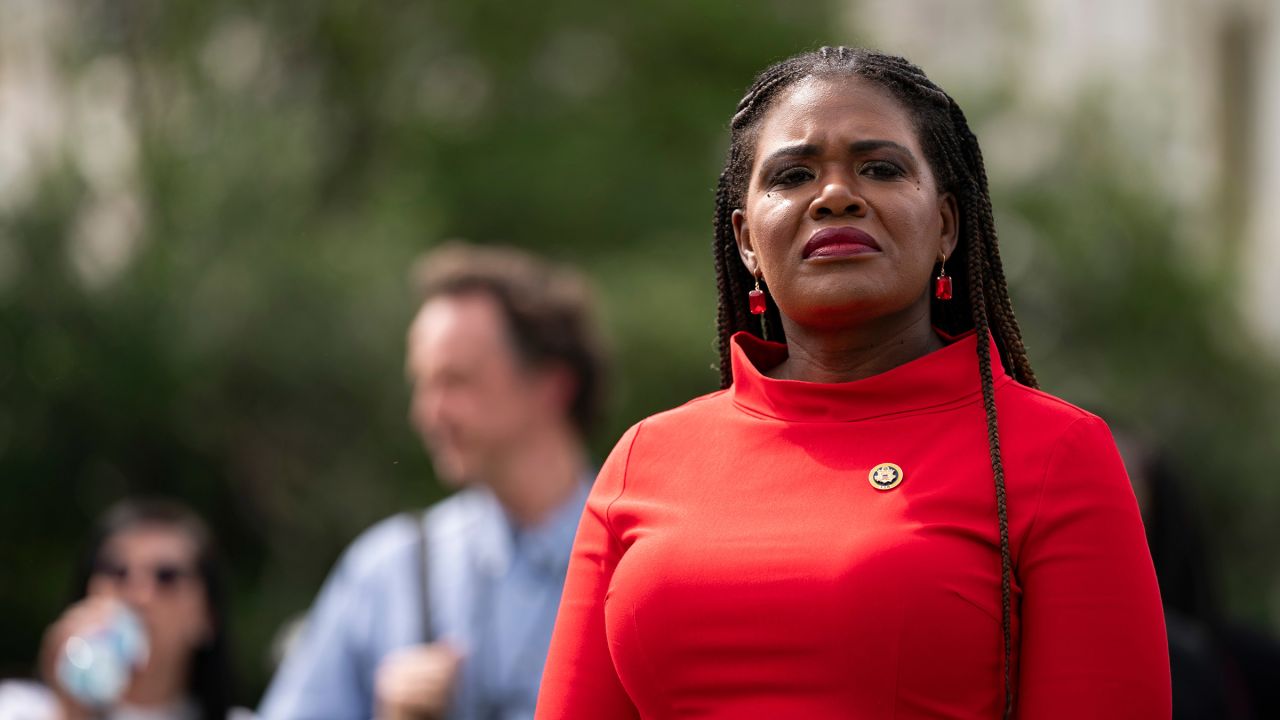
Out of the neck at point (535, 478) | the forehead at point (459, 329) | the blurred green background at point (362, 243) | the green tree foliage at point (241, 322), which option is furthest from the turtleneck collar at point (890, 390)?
the blurred green background at point (362, 243)

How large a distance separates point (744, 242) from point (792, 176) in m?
0.18

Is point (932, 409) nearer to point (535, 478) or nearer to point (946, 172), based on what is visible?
point (946, 172)

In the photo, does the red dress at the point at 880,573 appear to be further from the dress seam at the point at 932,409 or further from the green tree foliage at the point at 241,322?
the green tree foliage at the point at 241,322

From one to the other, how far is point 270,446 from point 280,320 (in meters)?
0.80

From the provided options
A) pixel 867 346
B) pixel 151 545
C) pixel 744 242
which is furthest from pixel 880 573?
pixel 151 545

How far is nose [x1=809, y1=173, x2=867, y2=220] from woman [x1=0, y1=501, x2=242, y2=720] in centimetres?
375

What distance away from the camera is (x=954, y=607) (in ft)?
6.68

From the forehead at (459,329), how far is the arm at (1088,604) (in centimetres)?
345

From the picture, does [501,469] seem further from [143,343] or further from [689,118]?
[689,118]

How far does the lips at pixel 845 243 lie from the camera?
2.20 meters

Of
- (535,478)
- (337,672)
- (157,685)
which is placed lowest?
(157,685)

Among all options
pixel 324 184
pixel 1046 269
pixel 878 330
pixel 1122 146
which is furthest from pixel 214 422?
pixel 878 330

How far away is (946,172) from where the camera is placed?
2303mm

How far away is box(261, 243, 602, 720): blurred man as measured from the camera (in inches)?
189
